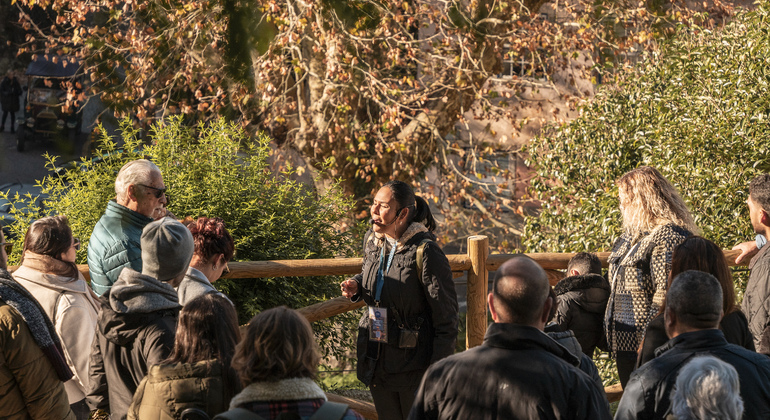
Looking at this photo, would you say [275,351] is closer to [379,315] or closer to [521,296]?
[521,296]

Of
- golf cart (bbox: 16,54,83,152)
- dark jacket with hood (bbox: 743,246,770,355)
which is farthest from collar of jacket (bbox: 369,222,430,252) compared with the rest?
golf cart (bbox: 16,54,83,152)

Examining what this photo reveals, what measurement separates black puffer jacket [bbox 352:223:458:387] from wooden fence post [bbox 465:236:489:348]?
4.24 feet

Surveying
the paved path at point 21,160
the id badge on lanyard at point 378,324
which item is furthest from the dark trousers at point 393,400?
the paved path at point 21,160

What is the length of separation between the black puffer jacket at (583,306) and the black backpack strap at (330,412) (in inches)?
86.2

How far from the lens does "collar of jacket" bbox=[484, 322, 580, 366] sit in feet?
8.23

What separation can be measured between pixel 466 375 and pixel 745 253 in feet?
11.3

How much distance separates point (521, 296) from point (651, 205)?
1832 millimetres

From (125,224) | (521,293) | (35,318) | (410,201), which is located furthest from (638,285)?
(35,318)

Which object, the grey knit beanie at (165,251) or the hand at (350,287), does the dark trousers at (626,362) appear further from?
the grey knit beanie at (165,251)

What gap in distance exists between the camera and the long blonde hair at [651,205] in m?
4.09

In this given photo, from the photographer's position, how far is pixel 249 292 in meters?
5.56

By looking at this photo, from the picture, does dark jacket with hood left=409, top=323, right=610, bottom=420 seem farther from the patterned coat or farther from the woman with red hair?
the patterned coat

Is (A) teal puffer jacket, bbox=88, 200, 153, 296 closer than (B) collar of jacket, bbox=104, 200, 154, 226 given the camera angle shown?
Yes

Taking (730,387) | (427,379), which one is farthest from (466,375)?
(730,387)
